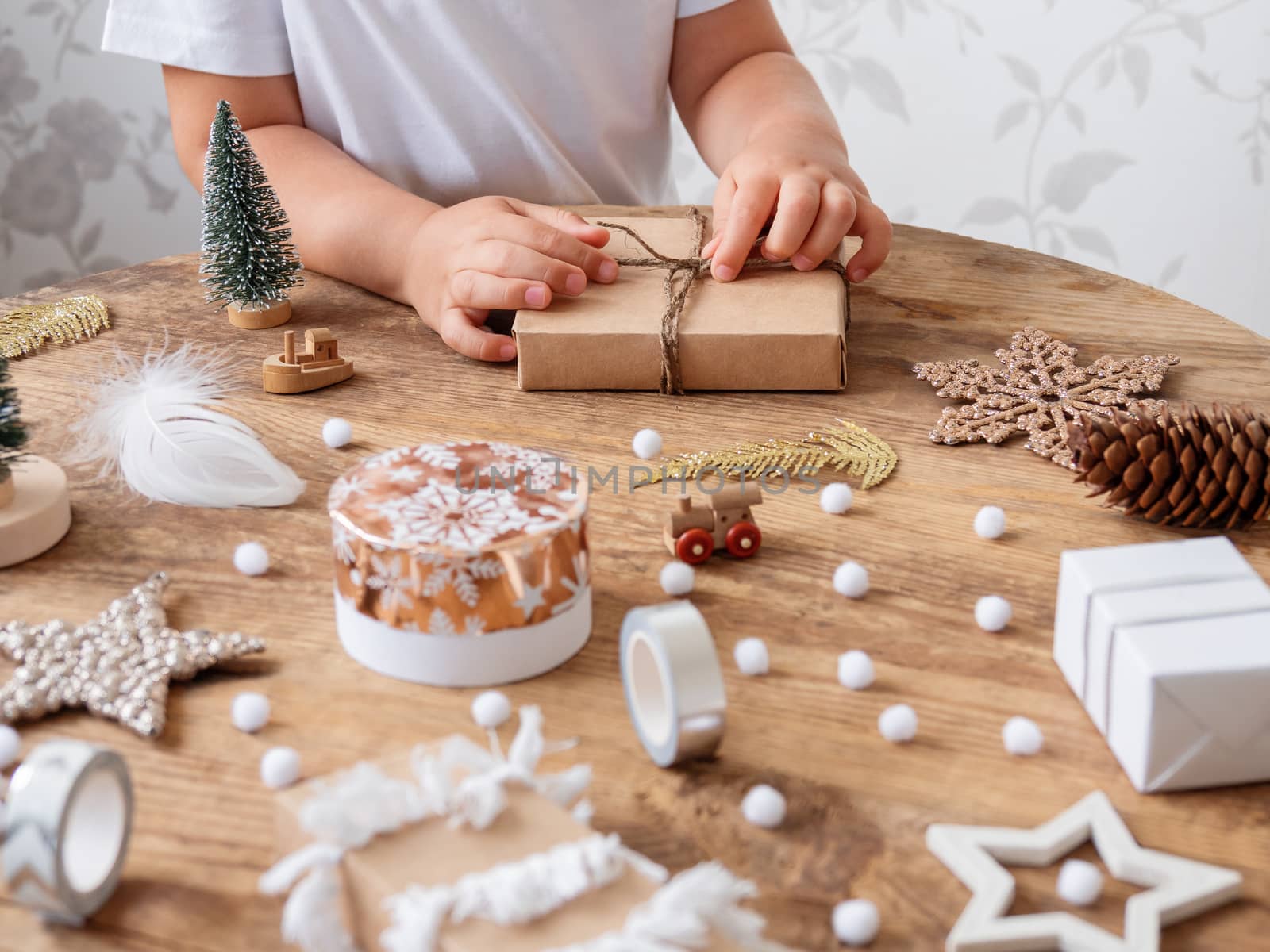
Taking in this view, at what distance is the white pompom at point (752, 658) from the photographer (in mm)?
639

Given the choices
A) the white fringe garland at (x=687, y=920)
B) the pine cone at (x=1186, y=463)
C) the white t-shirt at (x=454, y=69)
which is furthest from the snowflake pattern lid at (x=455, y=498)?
the white t-shirt at (x=454, y=69)

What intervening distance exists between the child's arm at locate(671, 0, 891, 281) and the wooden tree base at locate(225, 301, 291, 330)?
371 millimetres

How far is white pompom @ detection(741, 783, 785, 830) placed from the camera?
0.54 m

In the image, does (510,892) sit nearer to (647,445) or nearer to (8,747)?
(8,747)

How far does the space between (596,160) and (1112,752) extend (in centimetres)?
102

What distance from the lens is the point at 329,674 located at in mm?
644

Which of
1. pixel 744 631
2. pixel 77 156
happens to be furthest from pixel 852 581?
pixel 77 156

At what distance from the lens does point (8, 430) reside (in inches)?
28.8

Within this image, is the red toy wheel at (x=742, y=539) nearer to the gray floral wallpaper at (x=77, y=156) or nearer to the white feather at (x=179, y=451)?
the white feather at (x=179, y=451)

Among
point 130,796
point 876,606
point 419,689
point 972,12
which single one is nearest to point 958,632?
point 876,606

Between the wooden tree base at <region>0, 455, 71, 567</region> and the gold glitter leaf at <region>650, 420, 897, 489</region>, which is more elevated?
the gold glitter leaf at <region>650, 420, 897, 489</region>

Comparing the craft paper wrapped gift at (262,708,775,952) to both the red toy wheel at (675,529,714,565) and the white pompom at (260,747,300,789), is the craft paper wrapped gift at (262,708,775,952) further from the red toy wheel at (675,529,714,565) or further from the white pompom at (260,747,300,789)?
the red toy wheel at (675,529,714,565)

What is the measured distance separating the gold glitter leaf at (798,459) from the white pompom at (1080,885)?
359 mm

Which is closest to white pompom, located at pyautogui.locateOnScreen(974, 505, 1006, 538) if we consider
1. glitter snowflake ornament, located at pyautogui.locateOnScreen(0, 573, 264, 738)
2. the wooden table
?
the wooden table
